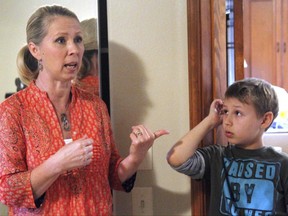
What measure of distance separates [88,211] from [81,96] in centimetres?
37

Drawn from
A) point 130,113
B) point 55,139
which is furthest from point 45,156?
point 130,113

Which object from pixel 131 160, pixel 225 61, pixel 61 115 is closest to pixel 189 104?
pixel 225 61

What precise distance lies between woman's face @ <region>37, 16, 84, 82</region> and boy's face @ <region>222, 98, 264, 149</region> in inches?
20.4

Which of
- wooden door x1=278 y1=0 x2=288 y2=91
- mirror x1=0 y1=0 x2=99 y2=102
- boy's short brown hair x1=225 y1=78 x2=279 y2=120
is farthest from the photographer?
wooden door x1=278 y1=0 x2=288 y2=91

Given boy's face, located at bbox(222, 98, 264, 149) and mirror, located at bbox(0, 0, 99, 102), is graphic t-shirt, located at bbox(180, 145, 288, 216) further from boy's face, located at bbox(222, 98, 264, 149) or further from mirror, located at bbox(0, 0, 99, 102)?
mirror, located at bbox(0, 0, 99, 102)

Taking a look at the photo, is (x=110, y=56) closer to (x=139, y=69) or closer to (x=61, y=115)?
(x=139, y=69)

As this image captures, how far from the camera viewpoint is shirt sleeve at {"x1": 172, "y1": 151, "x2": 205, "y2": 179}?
1.12 m

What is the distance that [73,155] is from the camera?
2.91 feet

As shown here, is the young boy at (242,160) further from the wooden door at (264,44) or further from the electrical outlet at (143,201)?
the wooden door at (264,44)

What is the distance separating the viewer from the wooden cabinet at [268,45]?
2.80 metres

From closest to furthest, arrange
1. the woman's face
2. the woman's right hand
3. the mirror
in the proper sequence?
1. the woman's right hand
2. the woman's face
3. the mirror

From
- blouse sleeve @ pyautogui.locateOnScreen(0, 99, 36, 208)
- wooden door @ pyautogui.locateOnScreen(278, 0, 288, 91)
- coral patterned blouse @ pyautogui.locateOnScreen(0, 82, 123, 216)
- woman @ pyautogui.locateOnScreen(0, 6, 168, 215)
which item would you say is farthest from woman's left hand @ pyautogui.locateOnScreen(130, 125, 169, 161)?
wooden door @ pyautogui.locateOnScreen(278, 0, 288, 91)

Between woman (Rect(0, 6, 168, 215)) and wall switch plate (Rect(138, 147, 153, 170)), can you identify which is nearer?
woman (Rect(0, 6, 168, 215))

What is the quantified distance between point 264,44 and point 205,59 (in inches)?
73.1
